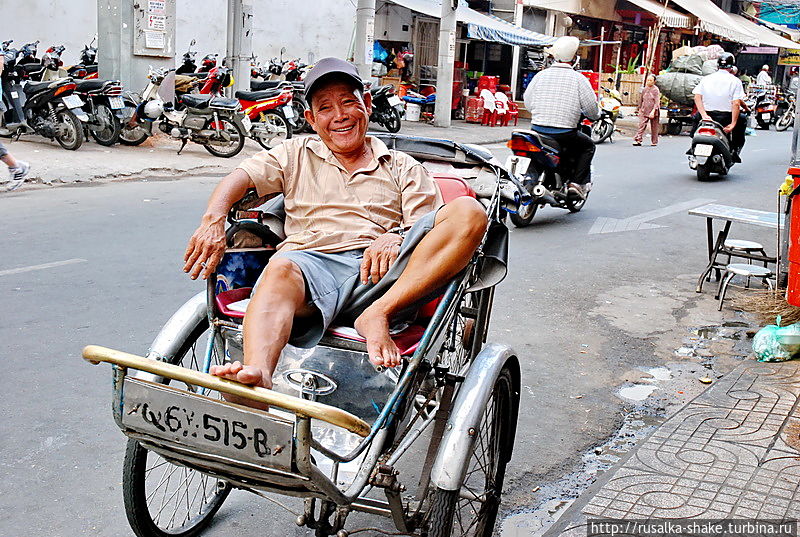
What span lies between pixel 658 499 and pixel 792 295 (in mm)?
2214

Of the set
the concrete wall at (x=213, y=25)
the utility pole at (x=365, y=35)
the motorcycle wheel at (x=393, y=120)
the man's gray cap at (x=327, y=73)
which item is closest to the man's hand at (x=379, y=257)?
the man's gray cap at (x=327, y=73)

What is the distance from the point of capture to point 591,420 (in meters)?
4.32

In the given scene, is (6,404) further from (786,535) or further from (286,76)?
(286,76)

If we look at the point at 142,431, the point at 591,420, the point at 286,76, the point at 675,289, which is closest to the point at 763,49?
the point at 286,76

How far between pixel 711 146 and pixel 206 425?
11306 mm

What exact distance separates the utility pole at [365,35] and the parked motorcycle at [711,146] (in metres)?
6.69

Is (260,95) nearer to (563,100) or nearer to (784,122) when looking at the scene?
(563,100)

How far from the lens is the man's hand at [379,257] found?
2.87 m

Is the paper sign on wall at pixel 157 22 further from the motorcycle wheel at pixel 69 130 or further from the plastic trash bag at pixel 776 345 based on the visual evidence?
the plastic trash bag at pixel 776 345

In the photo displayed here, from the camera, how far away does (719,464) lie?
144 inches

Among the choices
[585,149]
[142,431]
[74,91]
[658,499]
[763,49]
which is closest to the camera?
[142,431]

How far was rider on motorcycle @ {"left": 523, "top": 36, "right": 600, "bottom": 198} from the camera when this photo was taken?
344 inches

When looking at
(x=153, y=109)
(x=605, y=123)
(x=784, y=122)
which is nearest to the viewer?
(x=153, y=109)

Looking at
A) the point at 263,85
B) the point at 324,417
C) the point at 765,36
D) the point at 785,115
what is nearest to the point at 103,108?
the point at 263,85
